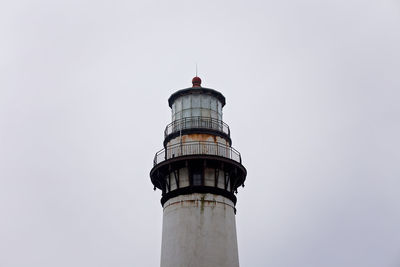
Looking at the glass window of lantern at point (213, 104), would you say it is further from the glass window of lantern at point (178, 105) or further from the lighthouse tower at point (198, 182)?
the glass window of lantern at point (178, 105)

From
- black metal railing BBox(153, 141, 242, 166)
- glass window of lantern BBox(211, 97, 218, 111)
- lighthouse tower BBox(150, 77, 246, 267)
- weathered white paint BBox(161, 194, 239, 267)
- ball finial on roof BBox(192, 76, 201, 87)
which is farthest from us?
ball finial on roof BBox(192, 76, 201, 87)

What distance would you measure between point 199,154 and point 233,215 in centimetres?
391

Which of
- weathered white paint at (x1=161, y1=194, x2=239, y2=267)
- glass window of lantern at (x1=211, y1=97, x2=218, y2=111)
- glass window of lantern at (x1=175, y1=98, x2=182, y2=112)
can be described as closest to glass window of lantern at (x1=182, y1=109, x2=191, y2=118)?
glass window of lantern at (x1=175, y1=98, x2=182, y2=112)

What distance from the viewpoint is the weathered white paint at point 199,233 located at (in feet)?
83.1

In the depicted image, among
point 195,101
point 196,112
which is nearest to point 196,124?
point 196,112

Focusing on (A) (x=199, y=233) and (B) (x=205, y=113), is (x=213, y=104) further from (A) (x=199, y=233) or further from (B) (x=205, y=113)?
(A) (x=199, y=233)

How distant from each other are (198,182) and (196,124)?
3473 mm

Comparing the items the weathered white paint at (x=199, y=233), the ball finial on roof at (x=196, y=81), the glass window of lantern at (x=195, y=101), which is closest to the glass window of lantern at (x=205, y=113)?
the glass window of lantern at (x=195, y=101)

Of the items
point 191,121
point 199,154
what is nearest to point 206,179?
point 199,154

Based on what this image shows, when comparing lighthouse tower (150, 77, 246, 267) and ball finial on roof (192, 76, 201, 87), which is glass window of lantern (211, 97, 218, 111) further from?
ball finial on roof (192, 76, 201, 87)

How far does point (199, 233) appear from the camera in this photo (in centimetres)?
2575

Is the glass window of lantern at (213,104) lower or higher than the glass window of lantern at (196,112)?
higher

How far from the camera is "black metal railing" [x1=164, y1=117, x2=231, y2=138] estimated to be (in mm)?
28531

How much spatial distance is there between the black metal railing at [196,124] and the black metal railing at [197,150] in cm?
103
